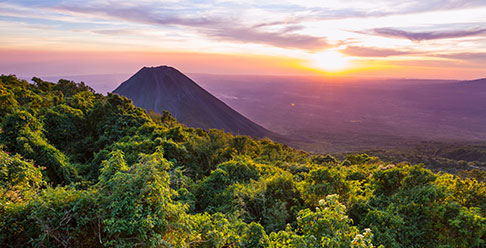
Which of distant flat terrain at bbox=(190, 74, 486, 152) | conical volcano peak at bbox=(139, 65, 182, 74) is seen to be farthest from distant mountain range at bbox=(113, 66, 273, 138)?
distant flat terrain at bbox=(190, 74, 486, 152)

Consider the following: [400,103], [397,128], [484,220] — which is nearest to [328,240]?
[484,220]

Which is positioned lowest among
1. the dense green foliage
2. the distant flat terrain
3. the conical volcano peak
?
the distant flat terrain

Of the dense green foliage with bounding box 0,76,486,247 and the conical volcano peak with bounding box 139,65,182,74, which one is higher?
the conical volcano peak with bounding box 139,65,182,74

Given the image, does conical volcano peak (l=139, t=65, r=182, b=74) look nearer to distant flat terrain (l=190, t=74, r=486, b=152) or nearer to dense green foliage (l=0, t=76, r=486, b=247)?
distant flat terrain (l=190, t=74, r=486, b=152)

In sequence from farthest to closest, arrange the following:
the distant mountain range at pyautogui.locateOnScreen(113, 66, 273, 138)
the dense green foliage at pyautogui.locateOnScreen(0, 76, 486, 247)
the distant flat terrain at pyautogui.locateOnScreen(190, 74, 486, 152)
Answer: the distant flat terrain at pyautogui.locateOnScreen(190, 74, 486, 152)
the distant mountain range at pyautogui.locateOnScreen(113, 66, 273, 138)
the dense green foliage at pyautogui.locateOnScreen(0, 76, 486, 247)

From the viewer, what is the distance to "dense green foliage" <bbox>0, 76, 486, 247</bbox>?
3.89m

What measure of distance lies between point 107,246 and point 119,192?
0.80 m

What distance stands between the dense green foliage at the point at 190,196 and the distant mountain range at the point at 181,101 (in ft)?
195

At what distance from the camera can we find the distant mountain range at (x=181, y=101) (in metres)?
79.7

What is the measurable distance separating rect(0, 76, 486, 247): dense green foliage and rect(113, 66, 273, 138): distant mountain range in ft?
195

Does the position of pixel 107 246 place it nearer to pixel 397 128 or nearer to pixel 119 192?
pixel 119 192

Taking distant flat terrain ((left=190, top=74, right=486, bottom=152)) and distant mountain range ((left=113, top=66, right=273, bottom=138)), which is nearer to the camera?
distant mountain range ((left=113, top=66, right=273, bottom=138))

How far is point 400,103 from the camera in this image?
192m

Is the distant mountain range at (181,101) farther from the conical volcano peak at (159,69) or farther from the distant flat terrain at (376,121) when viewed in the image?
the distant flat terrain at (376,121)
